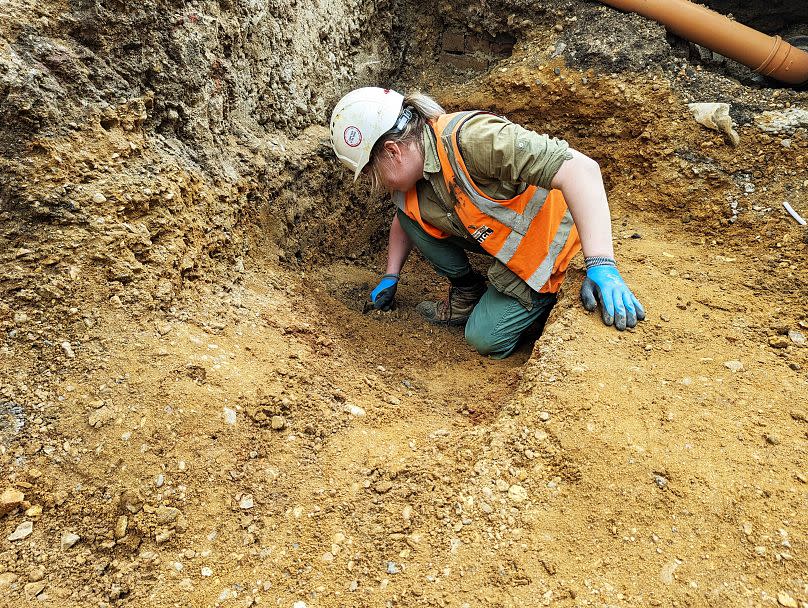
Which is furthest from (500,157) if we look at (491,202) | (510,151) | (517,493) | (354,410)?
(517,493)

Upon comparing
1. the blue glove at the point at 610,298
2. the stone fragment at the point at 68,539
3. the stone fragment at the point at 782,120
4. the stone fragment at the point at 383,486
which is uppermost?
the stone fragment at the point at 782,120

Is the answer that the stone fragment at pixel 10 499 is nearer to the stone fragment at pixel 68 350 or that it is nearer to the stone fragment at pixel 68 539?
the stone fragment at pixel 68 539

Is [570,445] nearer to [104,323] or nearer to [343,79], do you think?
[104,323]

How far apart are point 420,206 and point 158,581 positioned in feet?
6.34

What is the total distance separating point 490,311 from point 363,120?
116 centimetres

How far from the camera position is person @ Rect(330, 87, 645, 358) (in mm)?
2170

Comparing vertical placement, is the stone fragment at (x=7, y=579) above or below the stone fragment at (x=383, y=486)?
below

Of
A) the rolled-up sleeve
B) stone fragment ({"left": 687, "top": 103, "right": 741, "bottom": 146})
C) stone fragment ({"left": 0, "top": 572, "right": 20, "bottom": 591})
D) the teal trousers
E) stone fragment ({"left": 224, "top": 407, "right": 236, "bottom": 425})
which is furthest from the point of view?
stone fragment ({"left": 687, "top": 103, "right": 741, "bottom": 146})

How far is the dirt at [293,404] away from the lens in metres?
1.48

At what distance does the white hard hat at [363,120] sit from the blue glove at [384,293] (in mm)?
797

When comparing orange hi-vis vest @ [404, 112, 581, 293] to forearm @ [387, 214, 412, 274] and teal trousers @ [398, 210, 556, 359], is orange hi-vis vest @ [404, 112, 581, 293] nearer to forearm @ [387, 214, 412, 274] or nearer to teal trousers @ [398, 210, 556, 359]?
teal trousers @ [398, 210, 556, 359]

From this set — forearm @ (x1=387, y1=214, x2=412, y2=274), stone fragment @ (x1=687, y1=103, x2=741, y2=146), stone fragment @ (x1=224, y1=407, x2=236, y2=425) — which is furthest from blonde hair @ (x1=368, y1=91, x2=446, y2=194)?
stone fragment @ (x1=687, y1=103, x2=741, y2=146)

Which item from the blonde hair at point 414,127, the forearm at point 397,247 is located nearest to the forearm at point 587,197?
the blonde hair at point 414,127

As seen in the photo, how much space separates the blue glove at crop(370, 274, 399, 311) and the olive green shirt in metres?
0.69
